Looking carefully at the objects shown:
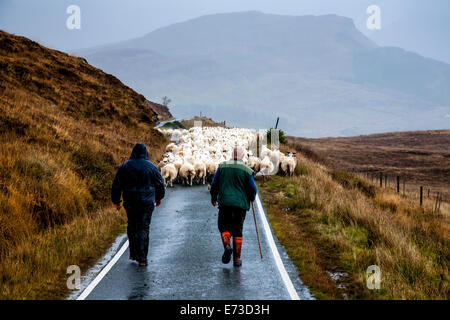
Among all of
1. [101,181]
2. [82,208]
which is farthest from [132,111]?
[82,208]

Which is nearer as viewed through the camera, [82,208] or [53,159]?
[82,208]

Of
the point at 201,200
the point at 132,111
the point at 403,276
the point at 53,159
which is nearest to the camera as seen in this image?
the point at 403,276

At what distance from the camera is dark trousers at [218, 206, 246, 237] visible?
798 cm

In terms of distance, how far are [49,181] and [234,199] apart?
19.0 feet

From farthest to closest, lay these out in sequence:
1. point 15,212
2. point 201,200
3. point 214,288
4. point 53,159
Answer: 1. point 201,200
2. point 53,159
3. point 15,212
4. point 214,288

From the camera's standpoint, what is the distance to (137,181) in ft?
26.4

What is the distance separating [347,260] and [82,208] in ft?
21.7

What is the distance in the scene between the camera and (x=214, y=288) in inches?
271

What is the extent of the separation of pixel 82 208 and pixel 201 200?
367 centimetres

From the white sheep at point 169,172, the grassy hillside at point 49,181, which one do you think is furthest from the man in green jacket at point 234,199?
the white sheep at point 169,172

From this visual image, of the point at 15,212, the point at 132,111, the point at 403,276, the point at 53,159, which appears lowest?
the point at 403,276

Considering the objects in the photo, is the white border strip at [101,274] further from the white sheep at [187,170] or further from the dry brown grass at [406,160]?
the dry brown grass at [406,160]
